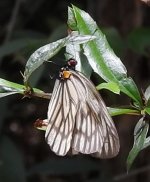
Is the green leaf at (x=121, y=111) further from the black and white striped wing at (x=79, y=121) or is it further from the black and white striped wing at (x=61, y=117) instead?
the black and white striped wing at (x=61, y=117)

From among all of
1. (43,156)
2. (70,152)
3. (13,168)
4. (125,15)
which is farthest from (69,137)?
(43,156)

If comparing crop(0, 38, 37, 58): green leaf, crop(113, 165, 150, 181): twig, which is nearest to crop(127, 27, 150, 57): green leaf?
crop(0, 38, 37, 58): green leaf

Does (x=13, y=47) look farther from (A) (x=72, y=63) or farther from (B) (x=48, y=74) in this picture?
(A) (x=72, y=63)

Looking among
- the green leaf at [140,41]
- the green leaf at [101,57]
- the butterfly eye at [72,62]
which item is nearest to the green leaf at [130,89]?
the green leaf at [101,57]

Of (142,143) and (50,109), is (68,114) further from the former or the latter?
(142,143)

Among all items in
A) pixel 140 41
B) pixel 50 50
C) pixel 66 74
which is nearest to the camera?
pixel 50 50

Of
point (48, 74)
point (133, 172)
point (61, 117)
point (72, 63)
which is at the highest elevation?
point (72, 63)

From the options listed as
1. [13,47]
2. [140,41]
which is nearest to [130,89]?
[140,41]

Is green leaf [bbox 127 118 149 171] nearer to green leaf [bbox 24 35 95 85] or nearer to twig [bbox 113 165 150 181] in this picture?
green leaf [bbox 24 35 95 85]
